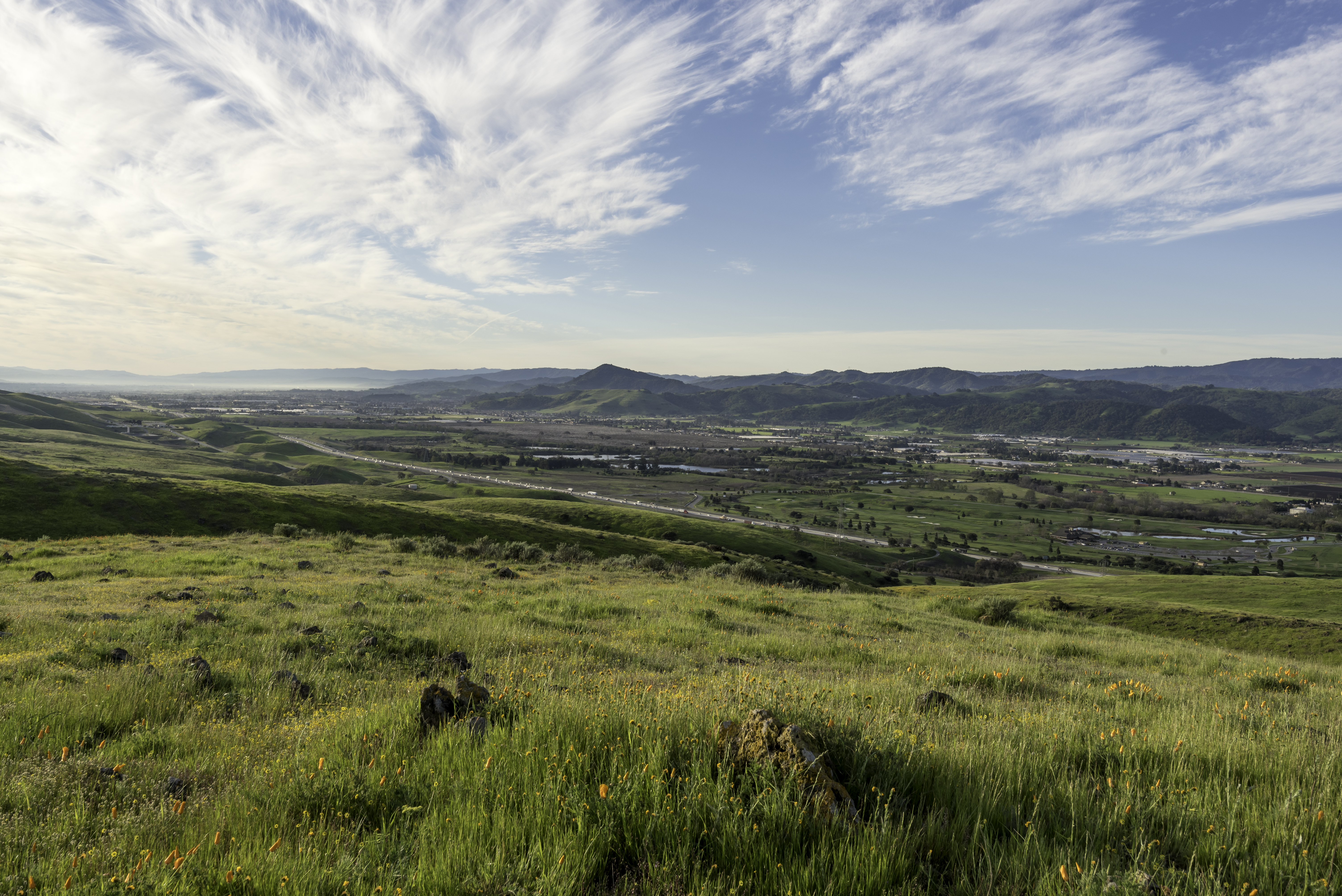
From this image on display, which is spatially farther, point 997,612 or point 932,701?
point 997,612

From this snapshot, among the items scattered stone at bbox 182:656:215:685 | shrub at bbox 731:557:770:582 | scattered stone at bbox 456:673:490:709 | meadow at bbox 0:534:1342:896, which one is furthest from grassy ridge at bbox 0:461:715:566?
scattered stone at bbox 456:673:490:709

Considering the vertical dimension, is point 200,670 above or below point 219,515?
above

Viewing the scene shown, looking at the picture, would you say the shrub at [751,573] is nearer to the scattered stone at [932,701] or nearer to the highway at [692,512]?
the scattered stone at [932,701]

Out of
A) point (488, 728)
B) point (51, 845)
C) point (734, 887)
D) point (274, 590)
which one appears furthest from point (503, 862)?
point (274, 590)

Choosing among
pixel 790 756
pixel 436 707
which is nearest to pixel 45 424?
pixel 436 707

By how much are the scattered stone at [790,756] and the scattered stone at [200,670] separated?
7.39 m

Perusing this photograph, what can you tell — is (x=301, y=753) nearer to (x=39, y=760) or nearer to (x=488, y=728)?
(x=488, y=728)

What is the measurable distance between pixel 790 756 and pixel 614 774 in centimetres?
130

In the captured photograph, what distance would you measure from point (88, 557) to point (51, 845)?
30.3 meters

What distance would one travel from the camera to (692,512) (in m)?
154

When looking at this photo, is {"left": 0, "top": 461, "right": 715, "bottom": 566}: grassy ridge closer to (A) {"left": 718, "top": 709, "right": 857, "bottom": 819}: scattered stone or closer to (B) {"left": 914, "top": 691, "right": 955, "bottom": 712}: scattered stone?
(B) {"left": 914, "top": 691, "right": 955, "bottom": 712}: scattered stone

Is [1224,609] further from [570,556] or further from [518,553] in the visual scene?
[518,553]

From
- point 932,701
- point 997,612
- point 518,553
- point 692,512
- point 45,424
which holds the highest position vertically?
point 932,701

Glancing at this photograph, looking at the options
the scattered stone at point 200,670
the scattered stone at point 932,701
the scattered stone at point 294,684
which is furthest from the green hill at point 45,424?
the scattered stone at point 932,701
